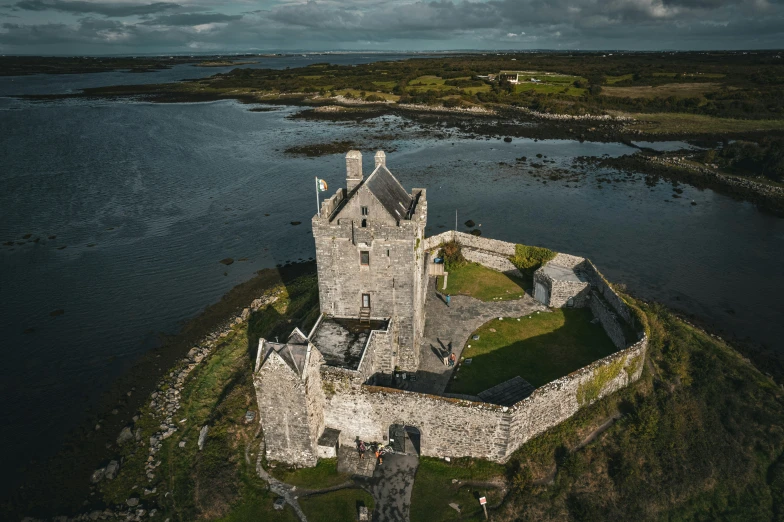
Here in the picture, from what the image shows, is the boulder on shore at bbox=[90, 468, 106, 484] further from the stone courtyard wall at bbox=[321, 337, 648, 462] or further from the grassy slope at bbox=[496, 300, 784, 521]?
the grassy slope at bbox=[496, 300, 784, 521]

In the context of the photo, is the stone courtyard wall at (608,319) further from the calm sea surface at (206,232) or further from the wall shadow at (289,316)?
the wall shadow at (289,316)

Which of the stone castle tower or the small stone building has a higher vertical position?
the stone castle tower

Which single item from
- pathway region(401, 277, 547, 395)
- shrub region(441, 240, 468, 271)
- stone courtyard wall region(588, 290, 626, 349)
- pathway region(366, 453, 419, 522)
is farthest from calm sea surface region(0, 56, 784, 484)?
pathway region(366, 453, 419, 522)

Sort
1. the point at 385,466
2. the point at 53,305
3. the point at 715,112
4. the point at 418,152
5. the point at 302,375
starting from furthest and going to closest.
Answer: the point at 715,112
the point at 418,152
the point at 53,305
the point at 385,466
the point at 302,375

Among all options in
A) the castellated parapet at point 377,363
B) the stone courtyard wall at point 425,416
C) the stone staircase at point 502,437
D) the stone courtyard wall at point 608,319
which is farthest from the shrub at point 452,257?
the stone staircase at point 502,437

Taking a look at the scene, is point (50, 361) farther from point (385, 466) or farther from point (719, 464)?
point (719, 464)

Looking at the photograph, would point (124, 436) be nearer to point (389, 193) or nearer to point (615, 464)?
point (389, 193)

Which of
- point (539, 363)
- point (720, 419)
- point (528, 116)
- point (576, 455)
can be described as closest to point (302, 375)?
point (576, 455)
